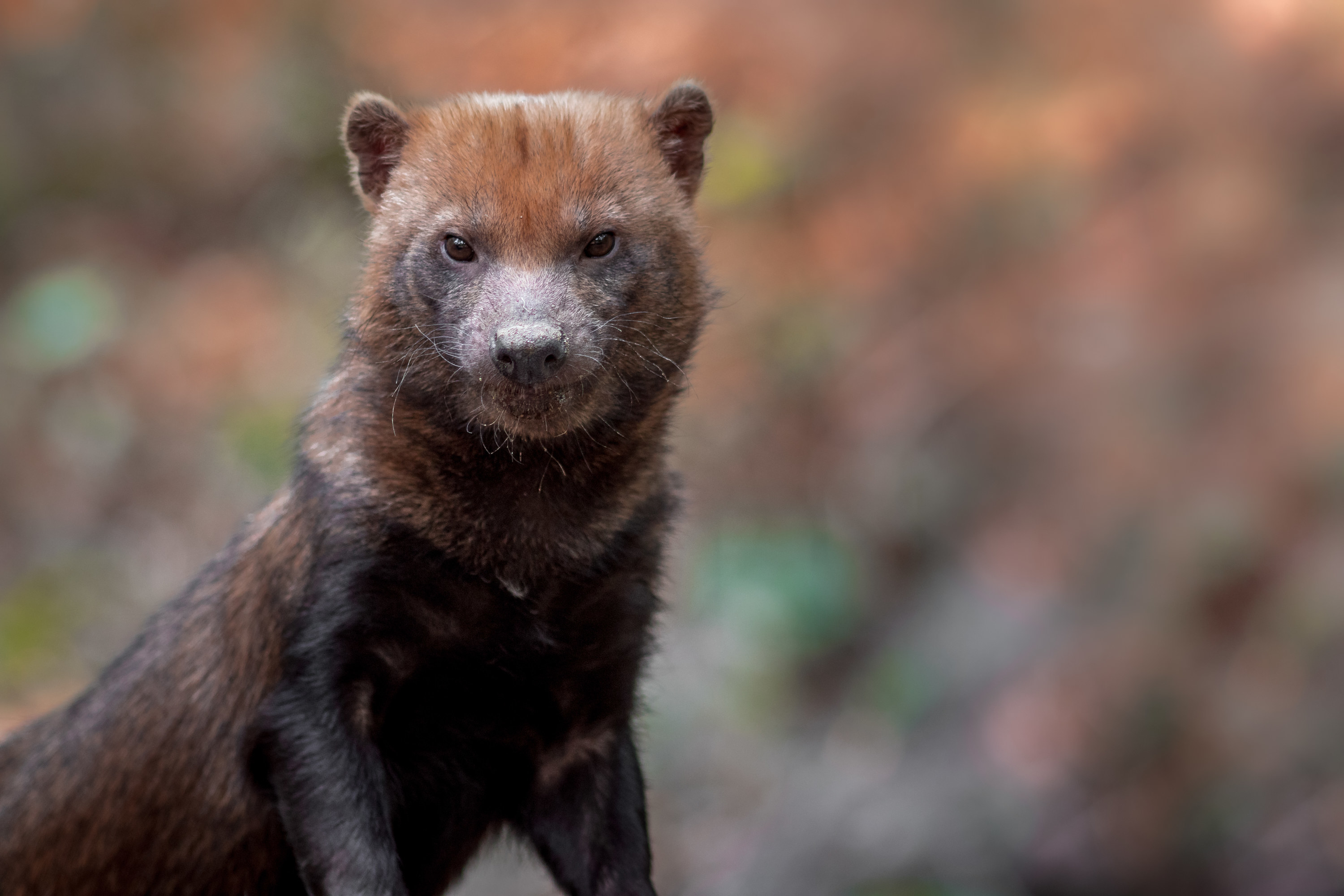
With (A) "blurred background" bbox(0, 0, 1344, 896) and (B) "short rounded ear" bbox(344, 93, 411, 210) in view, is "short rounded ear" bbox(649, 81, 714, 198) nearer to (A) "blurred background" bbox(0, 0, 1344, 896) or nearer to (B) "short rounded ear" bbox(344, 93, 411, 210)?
(B) "short rounded ear" bbox(344, 93, 411, 210)

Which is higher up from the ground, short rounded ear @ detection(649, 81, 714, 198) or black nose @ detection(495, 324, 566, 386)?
short rounded ear @ detection(649, 81, 714, 198)

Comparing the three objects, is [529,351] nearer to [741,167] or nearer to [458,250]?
[458,250]

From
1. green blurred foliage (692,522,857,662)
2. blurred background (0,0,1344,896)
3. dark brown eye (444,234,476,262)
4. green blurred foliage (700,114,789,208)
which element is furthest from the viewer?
green blurred foliage (700,114,789,208)

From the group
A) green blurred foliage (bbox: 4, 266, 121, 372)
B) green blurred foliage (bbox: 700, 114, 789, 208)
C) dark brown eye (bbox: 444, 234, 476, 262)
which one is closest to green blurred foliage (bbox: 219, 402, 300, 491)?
green blurred foliage (bbox: 4, 266, 121, 372)

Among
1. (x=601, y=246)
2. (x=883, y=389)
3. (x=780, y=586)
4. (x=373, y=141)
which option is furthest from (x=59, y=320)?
A: (x=601, y=246)

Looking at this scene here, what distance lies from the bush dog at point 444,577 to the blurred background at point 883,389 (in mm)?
2519

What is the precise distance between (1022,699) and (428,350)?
453cm

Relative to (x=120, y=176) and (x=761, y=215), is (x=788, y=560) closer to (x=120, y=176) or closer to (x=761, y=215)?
(x=761, y=215)

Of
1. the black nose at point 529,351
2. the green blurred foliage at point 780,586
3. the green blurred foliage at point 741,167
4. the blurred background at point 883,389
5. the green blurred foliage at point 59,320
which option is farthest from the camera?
the green blurred foliage at point 59,320

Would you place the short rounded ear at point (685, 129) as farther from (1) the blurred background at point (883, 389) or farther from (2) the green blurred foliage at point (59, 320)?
(2) the green blurred foliage at point (59, 320)

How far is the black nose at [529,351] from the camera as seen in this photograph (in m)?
3.09

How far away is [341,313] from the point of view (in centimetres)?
375

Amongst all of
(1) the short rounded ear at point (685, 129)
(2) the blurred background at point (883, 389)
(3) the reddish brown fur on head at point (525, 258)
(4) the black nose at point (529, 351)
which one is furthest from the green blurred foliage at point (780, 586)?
(4) the black nose at point (529, 351)

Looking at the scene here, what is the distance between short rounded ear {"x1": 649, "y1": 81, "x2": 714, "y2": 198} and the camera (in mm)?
3836
